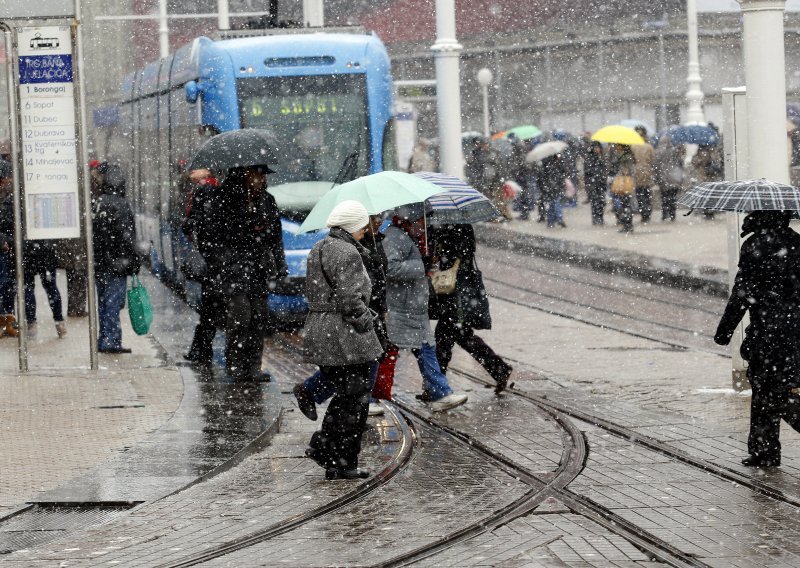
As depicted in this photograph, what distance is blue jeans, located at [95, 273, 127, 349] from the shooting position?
14141 mm

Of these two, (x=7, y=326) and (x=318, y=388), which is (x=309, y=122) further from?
(x=318, y=388)

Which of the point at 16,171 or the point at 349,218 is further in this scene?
the point at 16,171

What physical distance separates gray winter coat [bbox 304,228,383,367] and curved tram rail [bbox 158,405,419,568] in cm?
67

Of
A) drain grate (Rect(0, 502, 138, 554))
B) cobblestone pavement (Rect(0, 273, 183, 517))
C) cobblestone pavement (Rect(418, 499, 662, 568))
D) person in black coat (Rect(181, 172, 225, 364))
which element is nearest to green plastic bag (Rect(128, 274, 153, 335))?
cobblestone pavement (Rect(0, 273, 183, 517))

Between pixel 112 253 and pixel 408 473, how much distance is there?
6.33m

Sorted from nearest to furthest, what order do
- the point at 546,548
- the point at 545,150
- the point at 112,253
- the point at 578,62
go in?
the point at 546,548 < the point at 112,253 < the point at 545,150 < the point at 578,62

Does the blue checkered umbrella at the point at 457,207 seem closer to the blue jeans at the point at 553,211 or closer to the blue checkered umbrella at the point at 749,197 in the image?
the blue checkered umbrella at the point at 749,197

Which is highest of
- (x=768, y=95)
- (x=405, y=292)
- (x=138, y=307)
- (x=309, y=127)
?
(x=309, y=127)

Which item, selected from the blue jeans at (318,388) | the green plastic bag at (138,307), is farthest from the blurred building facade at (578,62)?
the blue jeans at (318,388)

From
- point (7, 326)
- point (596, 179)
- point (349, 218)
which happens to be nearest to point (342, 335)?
point (349, 218)

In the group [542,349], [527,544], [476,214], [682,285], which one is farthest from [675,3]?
[527,544]

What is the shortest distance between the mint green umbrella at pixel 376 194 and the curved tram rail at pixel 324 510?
4.74ft

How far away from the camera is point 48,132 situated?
12.7 meters

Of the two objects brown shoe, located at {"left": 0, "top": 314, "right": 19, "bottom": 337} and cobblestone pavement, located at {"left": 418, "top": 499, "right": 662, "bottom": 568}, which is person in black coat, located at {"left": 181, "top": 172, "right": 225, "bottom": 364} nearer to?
brown shoe, located at {"left": 0, "top": 314, "right": 19, "bottom": 337}
